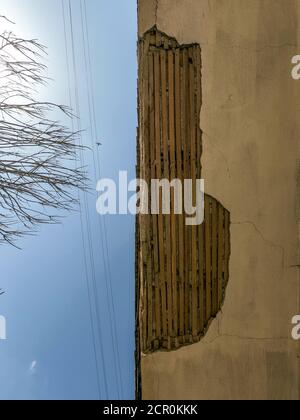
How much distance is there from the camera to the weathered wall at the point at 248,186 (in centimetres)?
284

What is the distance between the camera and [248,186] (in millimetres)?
2875

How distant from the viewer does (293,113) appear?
114 inches

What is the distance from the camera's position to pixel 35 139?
2596 millimetres

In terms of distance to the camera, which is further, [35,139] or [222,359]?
[222,359]

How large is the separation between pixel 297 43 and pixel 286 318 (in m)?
2.18

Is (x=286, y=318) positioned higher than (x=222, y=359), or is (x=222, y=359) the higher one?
(x=286, y=318)

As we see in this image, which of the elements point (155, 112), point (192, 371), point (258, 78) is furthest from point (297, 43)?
point (192, 371)

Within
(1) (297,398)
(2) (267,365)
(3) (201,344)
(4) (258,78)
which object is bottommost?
(1) (297,398)

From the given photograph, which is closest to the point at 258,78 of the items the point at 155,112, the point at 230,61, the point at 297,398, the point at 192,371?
the point at 230,61

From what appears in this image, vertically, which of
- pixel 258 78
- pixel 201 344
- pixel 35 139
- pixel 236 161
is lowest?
pixel 201 344

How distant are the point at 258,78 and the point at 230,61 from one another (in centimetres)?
26

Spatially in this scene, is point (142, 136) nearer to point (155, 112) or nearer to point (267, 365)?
point (155, 112)

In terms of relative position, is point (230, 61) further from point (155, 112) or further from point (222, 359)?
point (222, 359)

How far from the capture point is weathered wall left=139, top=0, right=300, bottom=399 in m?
2.84
